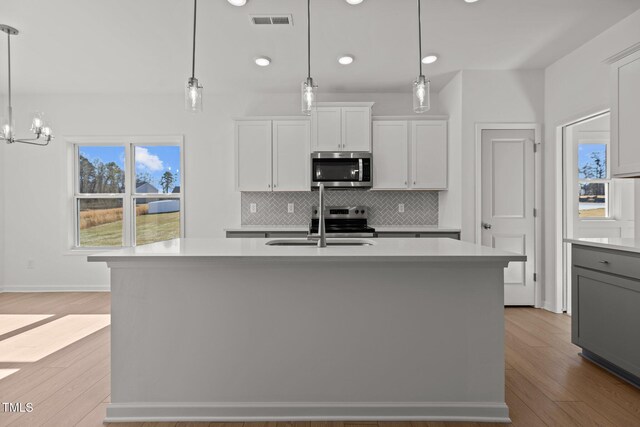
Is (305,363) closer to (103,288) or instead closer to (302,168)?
(302,168)

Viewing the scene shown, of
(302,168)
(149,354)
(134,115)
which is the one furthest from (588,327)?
(134,115)

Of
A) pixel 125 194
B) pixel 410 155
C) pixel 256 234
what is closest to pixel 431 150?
pixel 410 155

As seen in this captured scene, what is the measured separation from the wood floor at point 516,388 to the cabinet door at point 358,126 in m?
2.55

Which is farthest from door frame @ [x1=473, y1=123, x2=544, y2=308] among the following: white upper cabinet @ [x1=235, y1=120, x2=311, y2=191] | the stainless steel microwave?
white upper cabinet @ [x1=235, y1=120, x2=311, y2=191]

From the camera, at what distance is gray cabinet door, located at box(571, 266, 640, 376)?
2.38 metres

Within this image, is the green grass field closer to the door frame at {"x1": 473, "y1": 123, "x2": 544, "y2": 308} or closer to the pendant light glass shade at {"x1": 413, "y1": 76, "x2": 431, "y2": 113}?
the door frame at {"x1": 473, "y1": 123, "x2": 544, "y2": 308}

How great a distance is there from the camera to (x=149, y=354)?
2.05 meters

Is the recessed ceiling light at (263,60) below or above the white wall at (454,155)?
above

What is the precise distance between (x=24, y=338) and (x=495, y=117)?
16.4ft

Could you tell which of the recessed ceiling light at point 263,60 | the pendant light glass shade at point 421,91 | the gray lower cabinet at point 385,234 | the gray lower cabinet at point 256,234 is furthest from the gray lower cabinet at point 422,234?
the pendant light glass shade at point 421,91

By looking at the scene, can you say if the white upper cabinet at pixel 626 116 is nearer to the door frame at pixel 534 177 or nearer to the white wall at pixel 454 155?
the door frame at pixel 534 177

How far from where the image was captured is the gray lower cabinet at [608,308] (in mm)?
2381

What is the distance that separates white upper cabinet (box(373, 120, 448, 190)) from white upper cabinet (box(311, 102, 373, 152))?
0.16 metres

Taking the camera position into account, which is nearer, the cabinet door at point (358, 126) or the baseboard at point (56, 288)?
the cabinet door at point (358, 126)
